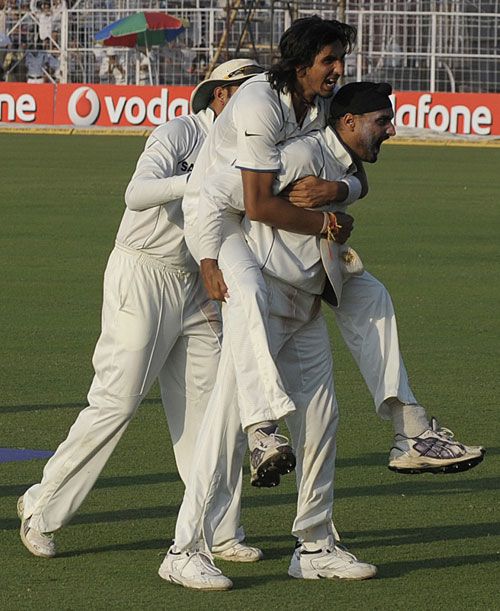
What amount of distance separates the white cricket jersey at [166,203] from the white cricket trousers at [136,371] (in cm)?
6

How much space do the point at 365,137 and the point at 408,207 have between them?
16826 millimetres

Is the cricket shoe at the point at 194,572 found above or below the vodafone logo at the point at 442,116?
below

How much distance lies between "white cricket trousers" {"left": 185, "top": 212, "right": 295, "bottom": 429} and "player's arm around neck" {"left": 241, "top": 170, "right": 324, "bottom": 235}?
0.58 feet

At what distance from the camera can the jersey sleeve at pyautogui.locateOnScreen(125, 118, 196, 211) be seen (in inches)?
250

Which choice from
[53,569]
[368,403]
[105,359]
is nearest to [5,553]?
[53,569]

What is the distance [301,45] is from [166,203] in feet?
3.53

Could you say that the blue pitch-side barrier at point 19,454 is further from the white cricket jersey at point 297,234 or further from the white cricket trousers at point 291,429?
the white cricket jersey at point 297,234

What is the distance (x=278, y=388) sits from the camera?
568 cm

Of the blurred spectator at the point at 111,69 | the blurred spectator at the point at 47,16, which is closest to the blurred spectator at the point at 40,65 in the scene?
the blurred spectator at the point at 47,16

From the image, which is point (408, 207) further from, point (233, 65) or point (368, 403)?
point (233, 65)

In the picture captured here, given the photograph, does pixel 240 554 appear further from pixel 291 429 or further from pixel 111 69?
pixel 111 69

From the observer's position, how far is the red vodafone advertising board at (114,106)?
36438 millimetres

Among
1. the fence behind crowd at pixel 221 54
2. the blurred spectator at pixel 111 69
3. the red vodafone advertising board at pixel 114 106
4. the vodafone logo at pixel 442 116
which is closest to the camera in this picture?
the vodafone logo at pixel 442 116

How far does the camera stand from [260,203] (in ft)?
18.8
